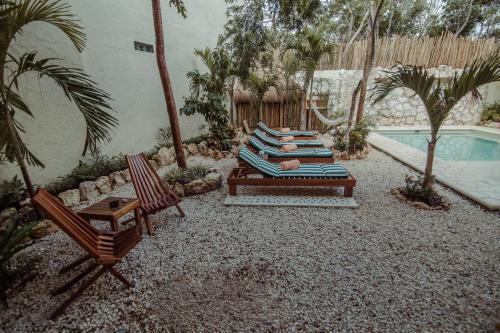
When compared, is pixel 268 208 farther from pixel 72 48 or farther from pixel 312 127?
pixel 312 127

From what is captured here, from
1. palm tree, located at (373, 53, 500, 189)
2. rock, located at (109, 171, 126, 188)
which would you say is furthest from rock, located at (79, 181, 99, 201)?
palm tree, located at (373, 53, 500, 189)

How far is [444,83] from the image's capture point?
124 inches

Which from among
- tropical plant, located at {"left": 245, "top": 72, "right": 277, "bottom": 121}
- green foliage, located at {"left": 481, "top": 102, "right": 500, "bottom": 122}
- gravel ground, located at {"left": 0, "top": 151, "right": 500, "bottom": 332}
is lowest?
gravel ground, located at {"left": 0, "top": 151, "right": 500, "bottom": 332}

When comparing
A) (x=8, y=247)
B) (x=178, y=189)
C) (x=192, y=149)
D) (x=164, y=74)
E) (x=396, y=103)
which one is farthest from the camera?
(x=396, y=103)

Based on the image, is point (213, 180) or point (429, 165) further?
point (213, 180)

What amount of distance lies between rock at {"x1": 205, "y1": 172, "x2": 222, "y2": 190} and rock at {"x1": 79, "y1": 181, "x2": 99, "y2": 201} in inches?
72.2

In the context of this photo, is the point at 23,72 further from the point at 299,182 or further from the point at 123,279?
the point at 299,182

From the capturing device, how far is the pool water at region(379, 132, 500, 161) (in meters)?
6.36

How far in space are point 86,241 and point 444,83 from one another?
4438 millimetres

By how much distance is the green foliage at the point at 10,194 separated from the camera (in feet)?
9.80

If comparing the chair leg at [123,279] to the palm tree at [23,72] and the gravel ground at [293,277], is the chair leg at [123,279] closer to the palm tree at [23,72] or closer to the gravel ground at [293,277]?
the gravel ground at [293,277]

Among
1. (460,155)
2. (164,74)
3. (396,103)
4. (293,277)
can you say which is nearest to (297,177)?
(293,277)

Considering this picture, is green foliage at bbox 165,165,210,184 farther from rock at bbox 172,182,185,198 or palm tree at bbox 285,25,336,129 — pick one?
palm tree at bbox 285,25,336,129

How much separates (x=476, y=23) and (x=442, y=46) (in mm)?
7661
